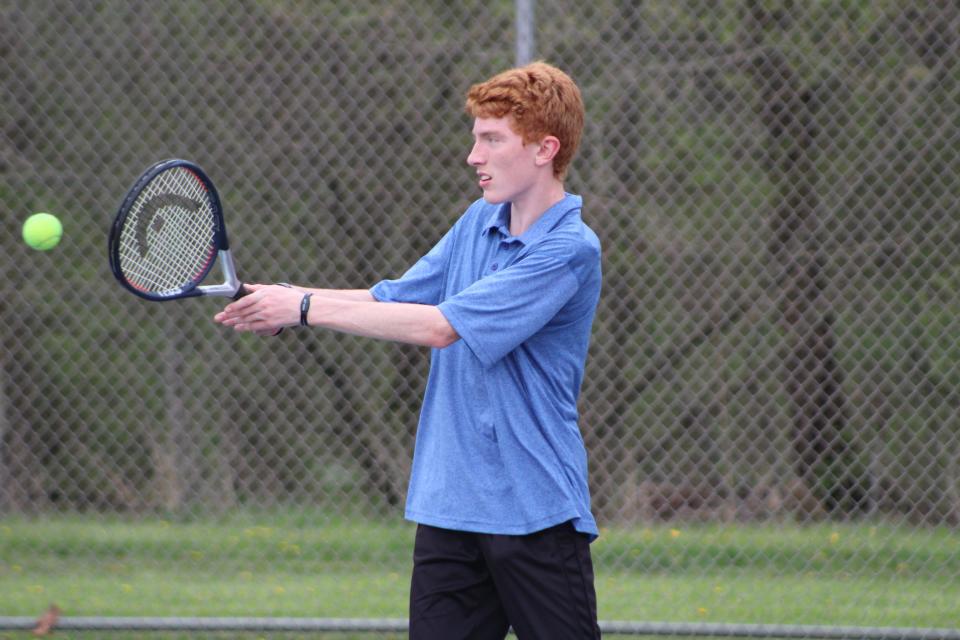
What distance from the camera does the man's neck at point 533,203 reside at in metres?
2.80

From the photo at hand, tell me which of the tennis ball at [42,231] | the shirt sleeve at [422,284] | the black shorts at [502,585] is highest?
the tennis ball at [42,231]

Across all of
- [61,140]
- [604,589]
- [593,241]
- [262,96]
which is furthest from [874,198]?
[61,140]

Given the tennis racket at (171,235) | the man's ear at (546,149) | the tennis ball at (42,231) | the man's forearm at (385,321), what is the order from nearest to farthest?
the man's forearm at (385,321), the man's ear at (546,149), the tennis racket at (171,235), the tennis ball at (42,231)

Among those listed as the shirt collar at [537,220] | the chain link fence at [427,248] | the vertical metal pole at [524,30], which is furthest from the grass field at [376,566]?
the shirt collar at [537,220]

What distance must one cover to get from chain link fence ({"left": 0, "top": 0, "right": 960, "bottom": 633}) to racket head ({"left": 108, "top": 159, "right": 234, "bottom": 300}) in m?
2.39

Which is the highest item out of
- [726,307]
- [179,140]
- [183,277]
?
[179,140]

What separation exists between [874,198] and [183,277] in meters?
3.27

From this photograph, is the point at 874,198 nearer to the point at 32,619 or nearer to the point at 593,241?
the point at 593,241

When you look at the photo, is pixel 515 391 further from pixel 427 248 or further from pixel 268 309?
pixel 427 248

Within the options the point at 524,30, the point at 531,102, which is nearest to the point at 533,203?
the point at 531,102

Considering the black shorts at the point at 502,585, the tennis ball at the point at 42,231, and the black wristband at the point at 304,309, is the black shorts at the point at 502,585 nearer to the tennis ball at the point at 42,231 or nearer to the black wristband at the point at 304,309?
the black wristband at the point at 304,309

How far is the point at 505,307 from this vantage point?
2.63 meters

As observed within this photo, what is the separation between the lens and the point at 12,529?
214 inches

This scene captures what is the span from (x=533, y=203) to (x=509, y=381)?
0.38 meters
